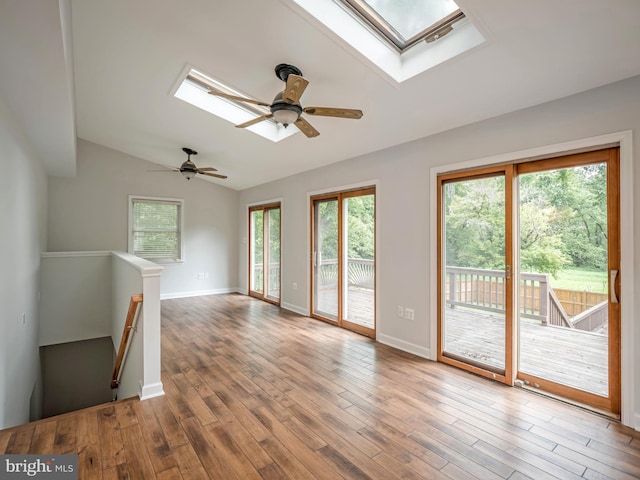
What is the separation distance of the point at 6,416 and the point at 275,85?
12.2ft

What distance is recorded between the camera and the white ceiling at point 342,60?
1945mm

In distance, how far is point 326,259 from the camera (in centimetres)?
506

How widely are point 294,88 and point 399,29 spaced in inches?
40.3

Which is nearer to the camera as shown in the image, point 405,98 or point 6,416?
point 6,416

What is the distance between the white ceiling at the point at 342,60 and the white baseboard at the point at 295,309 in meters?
2.84

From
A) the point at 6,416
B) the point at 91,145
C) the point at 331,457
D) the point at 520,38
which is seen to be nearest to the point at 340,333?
the point at 331,457

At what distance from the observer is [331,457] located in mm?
1934

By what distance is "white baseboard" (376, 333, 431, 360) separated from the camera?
353cm

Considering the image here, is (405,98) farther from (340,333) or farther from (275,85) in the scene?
(340,333)

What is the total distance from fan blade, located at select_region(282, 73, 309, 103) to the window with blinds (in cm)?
534

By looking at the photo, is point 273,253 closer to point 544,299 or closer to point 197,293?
point 197,293

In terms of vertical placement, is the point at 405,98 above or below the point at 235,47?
below

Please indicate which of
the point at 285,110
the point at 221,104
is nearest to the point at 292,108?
the point at 285,110

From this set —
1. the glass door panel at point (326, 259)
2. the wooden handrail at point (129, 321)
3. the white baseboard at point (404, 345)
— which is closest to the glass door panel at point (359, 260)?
the glass door panel at point (326, 259)
